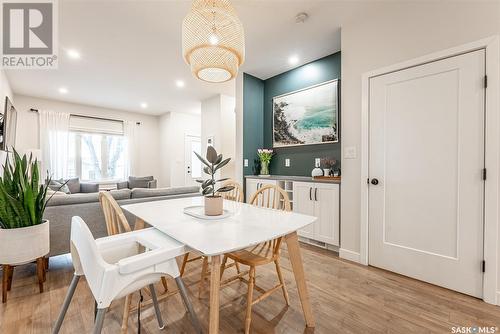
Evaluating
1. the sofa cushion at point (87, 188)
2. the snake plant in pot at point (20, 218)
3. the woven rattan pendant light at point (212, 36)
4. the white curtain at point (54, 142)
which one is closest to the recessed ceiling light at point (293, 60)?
the woven rattan pendant light at point (212, 36)

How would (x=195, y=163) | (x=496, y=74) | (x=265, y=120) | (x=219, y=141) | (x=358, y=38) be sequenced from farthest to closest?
(x=195, y=163) < (x=219, y=141) < (x=265, y=120) < (x=358, y=38) < (x=496, y=74)

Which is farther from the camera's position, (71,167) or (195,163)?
(195,163)

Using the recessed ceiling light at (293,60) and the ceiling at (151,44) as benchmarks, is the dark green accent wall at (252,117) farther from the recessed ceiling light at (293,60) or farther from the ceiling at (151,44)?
the recessed ceiling light at (293,60)

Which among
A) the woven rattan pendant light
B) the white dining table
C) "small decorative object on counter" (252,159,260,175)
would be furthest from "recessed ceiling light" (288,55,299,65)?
the white dining table

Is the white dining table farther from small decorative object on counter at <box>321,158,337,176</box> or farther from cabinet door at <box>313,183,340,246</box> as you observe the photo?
small decorative object on counter at <box>321,158,337,176</box>

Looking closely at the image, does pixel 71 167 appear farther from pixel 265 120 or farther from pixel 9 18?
pixel 265 120

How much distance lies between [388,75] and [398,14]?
0.58 m

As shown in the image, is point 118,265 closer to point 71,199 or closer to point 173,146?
point 71,199

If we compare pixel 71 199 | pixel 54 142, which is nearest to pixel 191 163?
pixel 54 142

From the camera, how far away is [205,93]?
4883 millimetres

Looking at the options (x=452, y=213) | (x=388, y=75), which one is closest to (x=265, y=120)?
(x=388, y=75)

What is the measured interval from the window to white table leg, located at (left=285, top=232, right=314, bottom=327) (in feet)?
19.9

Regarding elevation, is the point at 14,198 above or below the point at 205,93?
below

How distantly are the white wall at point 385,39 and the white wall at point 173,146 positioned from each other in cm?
501
